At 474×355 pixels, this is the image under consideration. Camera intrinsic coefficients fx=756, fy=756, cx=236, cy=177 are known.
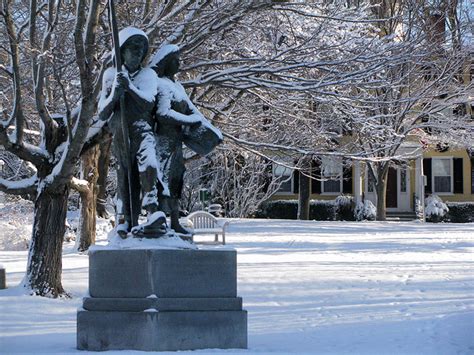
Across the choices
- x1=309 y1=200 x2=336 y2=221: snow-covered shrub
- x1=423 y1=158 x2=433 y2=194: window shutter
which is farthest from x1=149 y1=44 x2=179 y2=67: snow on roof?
x1=423 y1=158 x2=433 y2=194: window shutter

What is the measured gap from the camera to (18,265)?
15391 millimetres

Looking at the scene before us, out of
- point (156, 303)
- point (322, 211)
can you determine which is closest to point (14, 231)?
point (156, 303)

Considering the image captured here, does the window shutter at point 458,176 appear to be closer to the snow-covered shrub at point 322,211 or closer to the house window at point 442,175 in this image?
the house window at point 442,175

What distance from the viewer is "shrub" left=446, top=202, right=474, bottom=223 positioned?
120ft

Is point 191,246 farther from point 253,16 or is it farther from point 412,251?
point 412,251

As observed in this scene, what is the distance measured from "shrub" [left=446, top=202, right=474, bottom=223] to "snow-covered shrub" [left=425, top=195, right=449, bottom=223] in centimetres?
83

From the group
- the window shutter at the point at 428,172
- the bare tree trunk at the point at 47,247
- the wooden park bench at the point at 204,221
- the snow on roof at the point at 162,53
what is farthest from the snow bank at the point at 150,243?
the window shutter at the point at 428,172

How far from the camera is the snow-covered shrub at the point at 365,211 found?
113 ft

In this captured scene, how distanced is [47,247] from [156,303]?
16.2 ft

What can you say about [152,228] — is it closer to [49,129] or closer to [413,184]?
[49,129]

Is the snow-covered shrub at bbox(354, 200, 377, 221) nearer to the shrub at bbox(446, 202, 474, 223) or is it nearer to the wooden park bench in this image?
the shrub at bbox(446, 202, 474, 223)

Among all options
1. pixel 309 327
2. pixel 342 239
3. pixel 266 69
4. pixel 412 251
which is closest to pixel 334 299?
pixel 309 327

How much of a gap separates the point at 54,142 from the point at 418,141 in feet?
74.2

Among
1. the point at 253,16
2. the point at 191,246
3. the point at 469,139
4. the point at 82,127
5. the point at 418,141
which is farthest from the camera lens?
the point at 418,141
